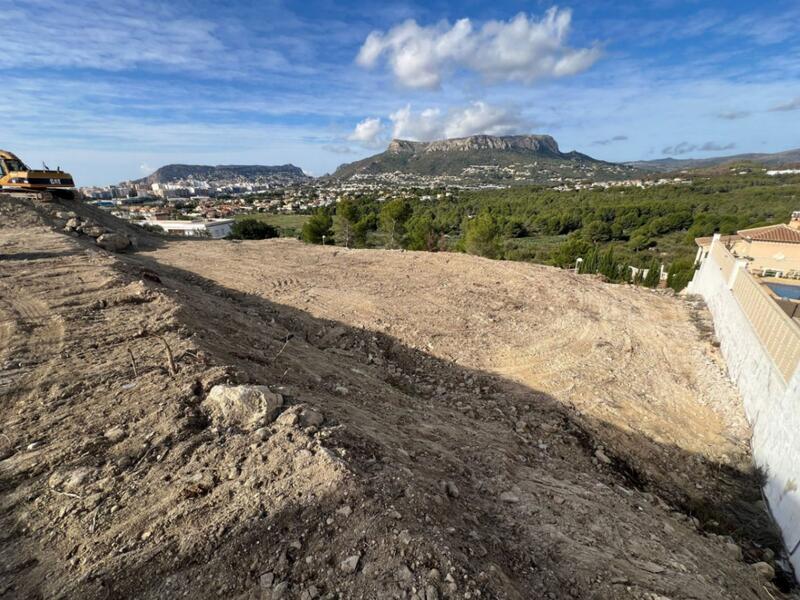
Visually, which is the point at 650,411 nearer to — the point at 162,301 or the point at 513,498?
the point at 513,498

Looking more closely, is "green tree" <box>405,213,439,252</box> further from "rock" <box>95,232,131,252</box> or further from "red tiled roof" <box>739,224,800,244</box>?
"rock" <box>95,232,131,252</box>

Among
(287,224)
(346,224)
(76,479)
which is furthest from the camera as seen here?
(287,224)

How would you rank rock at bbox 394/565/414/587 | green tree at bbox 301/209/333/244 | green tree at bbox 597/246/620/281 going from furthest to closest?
1. green tree at bbox 597/246/620/281
2. green tree at bbox 301/209/333/244
3. rock at bbox 394/565/414/587

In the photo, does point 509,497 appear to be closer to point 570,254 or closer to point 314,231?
point 314,231

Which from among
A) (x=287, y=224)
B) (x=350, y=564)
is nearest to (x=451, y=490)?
(x=350, y=564)

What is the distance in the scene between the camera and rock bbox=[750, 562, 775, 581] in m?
4.32

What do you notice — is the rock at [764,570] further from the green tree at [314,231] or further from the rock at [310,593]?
the green tree at [314,231]

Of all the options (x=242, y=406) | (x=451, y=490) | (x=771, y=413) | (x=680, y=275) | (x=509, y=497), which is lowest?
(x=680, y=275)

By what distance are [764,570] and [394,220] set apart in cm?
2701

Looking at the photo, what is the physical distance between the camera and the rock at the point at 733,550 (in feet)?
14.6

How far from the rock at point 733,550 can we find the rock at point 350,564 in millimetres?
4589

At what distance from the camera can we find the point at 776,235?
63.5 feet

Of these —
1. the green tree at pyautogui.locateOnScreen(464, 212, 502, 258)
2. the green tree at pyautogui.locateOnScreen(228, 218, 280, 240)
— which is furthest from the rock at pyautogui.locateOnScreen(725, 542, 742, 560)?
the green tree at pyautogui.locateOnScreen(228, 218, 280, 240)

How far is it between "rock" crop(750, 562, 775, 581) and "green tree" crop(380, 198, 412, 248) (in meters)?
26.8
